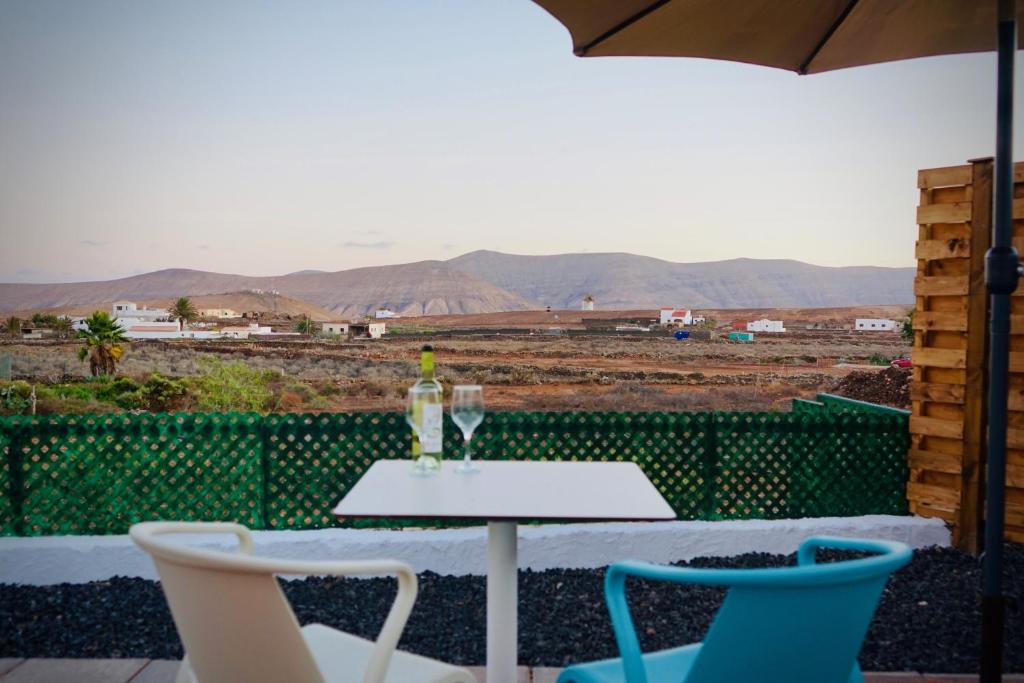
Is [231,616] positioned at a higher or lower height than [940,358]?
lower

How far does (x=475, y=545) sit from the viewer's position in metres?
3.47

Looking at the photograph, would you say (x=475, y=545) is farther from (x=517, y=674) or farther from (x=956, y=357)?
(x=956, y=357)

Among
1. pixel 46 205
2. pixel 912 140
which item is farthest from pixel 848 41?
pixel 46 205

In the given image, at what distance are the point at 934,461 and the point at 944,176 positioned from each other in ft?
5.01

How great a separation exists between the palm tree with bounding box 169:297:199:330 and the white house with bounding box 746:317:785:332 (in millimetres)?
10902

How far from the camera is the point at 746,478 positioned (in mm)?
4086

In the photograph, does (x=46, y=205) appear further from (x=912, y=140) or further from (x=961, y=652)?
(x=912, y=140)

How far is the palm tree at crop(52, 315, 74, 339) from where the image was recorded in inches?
413

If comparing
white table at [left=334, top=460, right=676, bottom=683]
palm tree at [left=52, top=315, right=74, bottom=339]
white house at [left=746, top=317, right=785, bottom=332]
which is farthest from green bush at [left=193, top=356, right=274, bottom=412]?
white house at [left=746, top=317, right=785, bottom=332]

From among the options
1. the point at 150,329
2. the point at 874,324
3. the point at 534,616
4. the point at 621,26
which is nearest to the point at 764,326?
the point at 874,324

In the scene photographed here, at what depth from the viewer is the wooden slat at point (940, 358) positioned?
368 cm

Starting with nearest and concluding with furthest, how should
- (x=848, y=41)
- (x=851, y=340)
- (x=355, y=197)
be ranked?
(x=848, y=41) → (x=355, y=197) → (x=851, y=340)

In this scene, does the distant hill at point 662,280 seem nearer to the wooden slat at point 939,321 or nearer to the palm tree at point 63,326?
the palm tree at point 63,326

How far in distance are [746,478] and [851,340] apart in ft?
36.6
